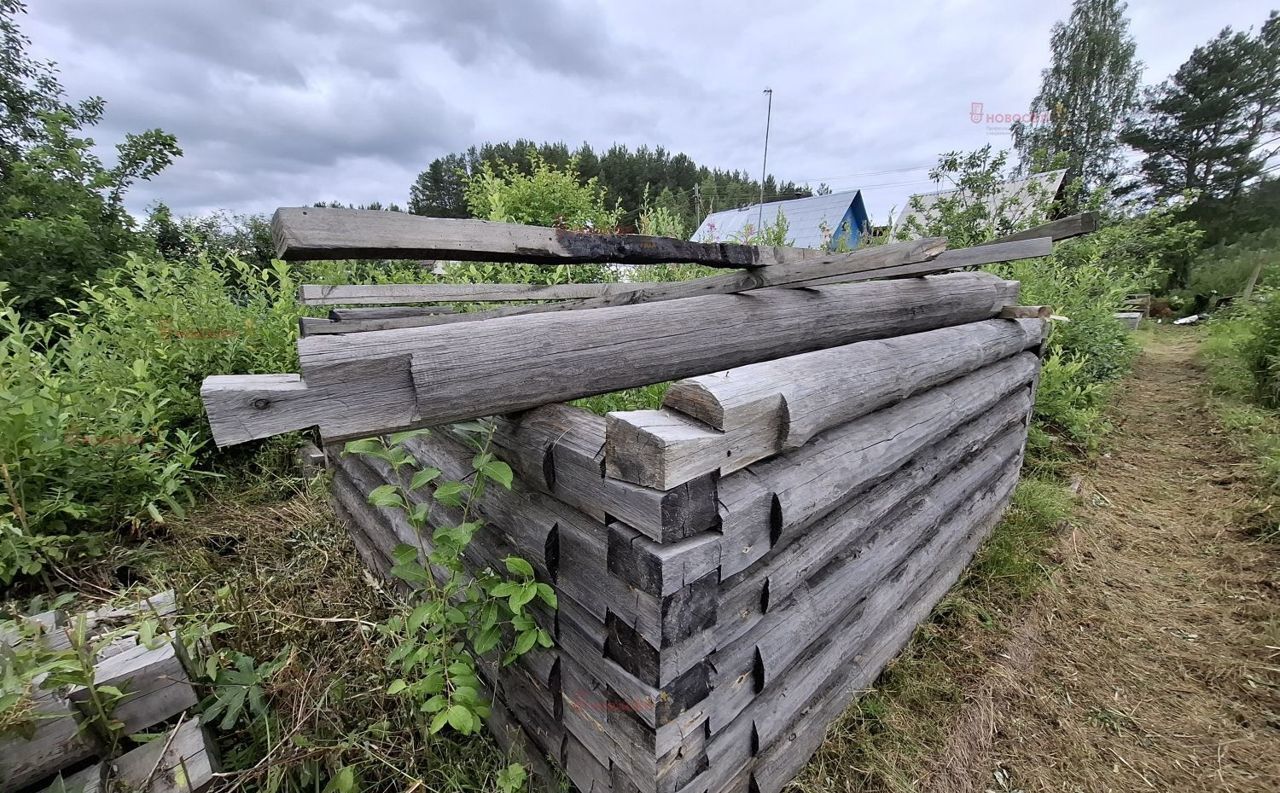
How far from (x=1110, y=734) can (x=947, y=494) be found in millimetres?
1146

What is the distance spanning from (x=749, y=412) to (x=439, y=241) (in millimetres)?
843

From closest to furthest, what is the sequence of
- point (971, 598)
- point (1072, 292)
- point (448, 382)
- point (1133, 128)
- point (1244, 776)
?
point (448, 382)
point (1244, 776)
point (971, 598)
point (1072, 292)
point (1133, 128)

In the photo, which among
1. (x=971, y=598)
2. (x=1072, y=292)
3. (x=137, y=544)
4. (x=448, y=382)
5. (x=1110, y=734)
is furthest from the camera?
(x=1072, y=292)

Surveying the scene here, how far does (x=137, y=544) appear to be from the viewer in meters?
2.57

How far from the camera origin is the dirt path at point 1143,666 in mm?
1939

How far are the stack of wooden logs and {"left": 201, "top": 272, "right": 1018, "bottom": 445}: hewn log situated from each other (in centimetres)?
123

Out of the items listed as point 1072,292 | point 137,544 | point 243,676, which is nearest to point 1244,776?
point 243,676

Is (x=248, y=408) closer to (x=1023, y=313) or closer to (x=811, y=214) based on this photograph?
(x=1023, y=313)

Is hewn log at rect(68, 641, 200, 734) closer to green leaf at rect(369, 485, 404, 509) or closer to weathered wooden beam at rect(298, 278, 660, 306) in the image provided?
→ green leaf at rect(369, 485, 404, 509)

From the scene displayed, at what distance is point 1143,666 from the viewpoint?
2.42m

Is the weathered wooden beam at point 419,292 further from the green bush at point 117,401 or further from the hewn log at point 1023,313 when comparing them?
the hewn log at point 1023,313

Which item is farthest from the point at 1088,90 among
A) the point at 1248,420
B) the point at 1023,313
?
the point at 1023,313

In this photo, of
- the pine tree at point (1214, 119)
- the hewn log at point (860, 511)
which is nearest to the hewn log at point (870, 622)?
the hewn log at point (860, 511)

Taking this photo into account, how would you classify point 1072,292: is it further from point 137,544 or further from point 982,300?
point 137,544
